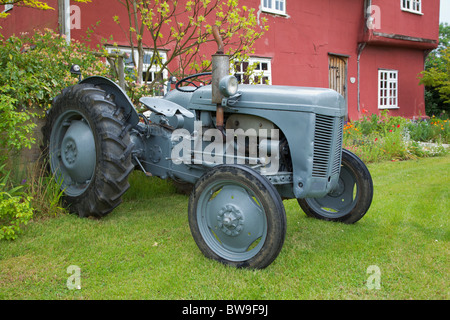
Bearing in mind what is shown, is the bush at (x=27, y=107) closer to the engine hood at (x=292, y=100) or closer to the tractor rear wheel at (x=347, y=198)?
the engine hood at (x=292, y=100)

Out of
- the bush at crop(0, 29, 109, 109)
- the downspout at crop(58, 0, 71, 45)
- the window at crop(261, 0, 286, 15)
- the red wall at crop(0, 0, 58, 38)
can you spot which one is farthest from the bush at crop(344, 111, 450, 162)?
the red wall at crop(0, 0, 58, 38)

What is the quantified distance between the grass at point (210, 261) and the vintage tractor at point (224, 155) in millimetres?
212

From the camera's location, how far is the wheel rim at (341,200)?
13.0 ft

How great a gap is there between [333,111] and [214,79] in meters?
0.97

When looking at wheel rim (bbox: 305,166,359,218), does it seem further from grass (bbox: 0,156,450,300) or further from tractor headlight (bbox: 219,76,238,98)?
tractor headlight (bbox: 219,76,238,98)

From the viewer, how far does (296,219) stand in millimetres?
4191

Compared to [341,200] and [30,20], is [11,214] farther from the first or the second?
[30,20]

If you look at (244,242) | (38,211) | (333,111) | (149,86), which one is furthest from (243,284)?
(149,86)

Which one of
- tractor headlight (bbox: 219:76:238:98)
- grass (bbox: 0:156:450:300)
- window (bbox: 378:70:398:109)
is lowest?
grass (bbox: 0:156:450:300)

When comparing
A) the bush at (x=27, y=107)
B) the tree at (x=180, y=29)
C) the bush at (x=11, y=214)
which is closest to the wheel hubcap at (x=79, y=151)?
the bush at (x=27, y=107)

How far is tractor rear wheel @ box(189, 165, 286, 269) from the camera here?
108 inches

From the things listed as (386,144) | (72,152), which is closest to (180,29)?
(72,152)

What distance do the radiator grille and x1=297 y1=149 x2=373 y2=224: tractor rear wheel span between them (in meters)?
0.68
